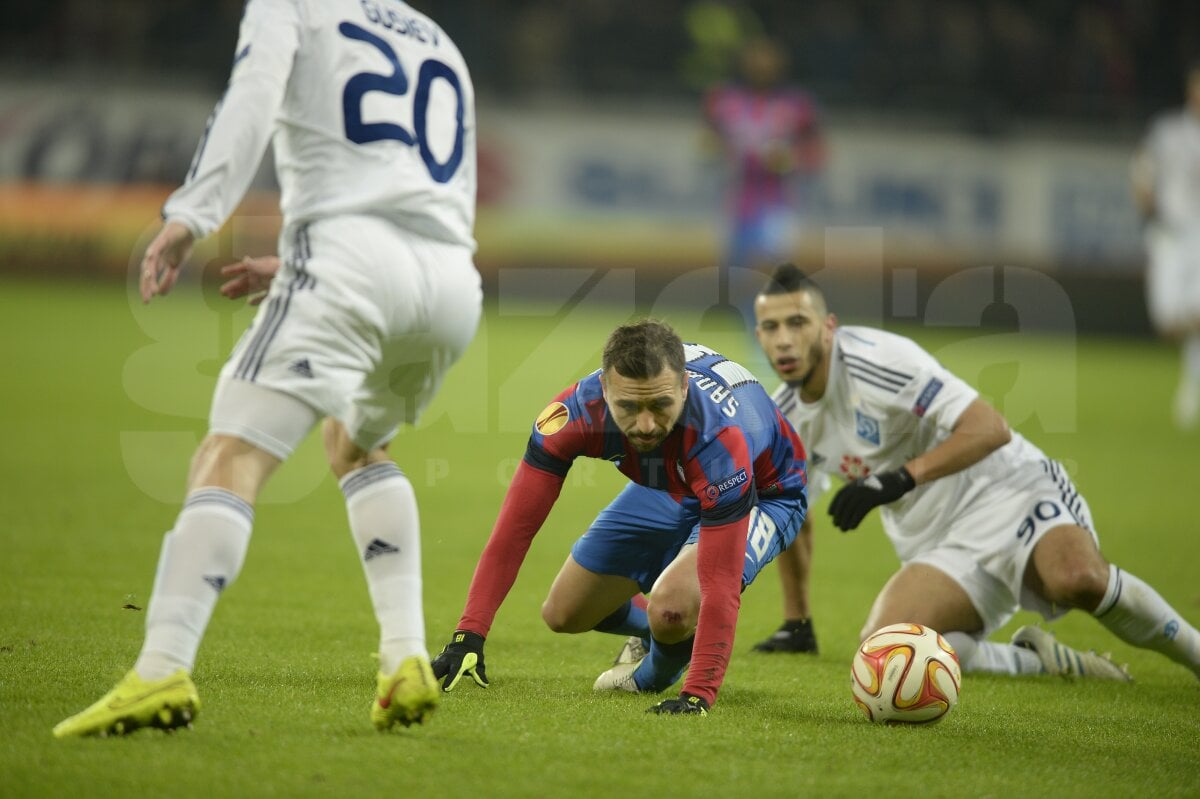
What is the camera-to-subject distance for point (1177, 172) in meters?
12.3

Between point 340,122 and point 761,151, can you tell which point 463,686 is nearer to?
point 340,122

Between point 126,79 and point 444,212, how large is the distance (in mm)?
18093

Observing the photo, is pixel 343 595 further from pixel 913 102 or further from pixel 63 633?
pixel 913 102

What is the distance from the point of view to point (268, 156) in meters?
18.8

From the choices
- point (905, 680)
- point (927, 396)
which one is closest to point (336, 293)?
point (905, 680)

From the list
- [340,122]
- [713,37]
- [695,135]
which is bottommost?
[340,122]

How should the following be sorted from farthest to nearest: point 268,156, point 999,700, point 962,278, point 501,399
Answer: point 962,278, point 268,156, point 501,399, point 999,700

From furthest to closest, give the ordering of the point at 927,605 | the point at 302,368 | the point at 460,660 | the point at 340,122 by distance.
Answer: the point at 927,605 < the point at 460,660 < the point at 340,122 < the point at 302,368

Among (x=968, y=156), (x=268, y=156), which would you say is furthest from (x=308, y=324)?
(x=968, y=156)

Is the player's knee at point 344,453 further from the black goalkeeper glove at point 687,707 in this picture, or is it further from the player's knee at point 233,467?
the black goalkeeper glove at point 687,707

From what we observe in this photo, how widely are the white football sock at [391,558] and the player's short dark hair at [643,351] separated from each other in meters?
0.66

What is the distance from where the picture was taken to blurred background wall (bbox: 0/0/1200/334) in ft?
63.9

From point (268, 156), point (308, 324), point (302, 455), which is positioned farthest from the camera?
point (268, 156)

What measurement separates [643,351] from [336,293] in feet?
2.77
